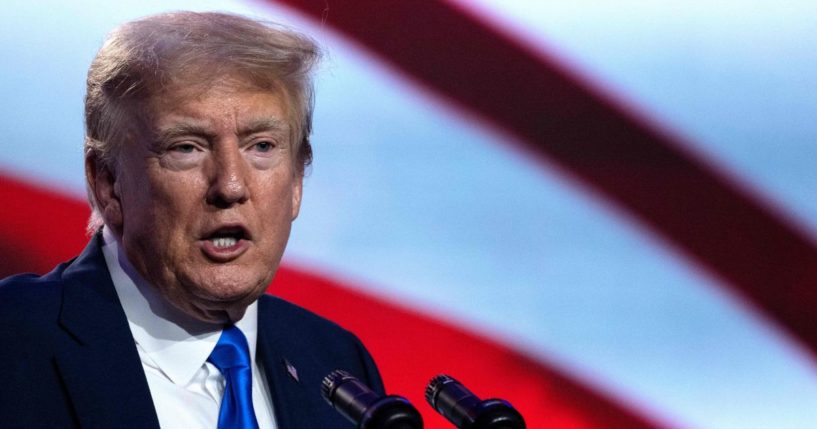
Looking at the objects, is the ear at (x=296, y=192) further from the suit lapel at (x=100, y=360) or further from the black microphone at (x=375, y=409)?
the black microphone at (x=375, y=409)

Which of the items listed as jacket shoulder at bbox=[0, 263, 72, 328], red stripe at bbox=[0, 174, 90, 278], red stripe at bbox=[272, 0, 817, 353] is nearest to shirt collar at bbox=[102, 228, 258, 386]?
jacket shoulder at bbox=[0, 263, 72, 328]

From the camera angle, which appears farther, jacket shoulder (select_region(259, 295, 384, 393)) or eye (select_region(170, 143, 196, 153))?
jacket shoulder (select_region(259, 295, 384, 393))

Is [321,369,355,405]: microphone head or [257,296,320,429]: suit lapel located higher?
[321,369,355,405]: microphone head

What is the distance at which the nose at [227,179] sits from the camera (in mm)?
1809

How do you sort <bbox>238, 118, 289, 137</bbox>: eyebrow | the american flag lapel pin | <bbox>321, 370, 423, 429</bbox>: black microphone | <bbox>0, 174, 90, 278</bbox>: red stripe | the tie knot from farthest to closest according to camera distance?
<bbox>0, 174, 90, 278</bbox>: red stripe < the american flag lapel pin < the tie knot < <bbox>238, 118, 289, 137</bbox>: eyebrow < <bbox>321, 370, 423, 429</bbox>: black microphone

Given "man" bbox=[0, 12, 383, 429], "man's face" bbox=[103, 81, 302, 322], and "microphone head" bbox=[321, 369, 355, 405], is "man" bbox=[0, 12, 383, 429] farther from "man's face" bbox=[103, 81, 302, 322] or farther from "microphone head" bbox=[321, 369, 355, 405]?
"microphone head" bbox=[321, 369, 355, 405]

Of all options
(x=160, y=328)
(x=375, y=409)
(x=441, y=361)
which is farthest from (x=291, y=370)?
(x=375, y=409)

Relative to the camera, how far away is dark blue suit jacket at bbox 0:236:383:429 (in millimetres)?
1760

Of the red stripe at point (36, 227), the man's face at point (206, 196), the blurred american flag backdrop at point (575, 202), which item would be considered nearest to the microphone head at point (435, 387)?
the man's face at point (206, 196)

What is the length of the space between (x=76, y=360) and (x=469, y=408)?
0.67 meters

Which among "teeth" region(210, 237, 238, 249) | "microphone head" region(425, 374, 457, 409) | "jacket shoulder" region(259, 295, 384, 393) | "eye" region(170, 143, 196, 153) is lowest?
"jacket shoulder" region(259, 295, 384, 393)

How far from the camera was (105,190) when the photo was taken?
1.94 meters

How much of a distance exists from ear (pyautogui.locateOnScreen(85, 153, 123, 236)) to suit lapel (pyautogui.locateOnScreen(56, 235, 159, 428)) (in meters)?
0.09

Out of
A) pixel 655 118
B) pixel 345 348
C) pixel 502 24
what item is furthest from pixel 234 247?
pixel 655 118
